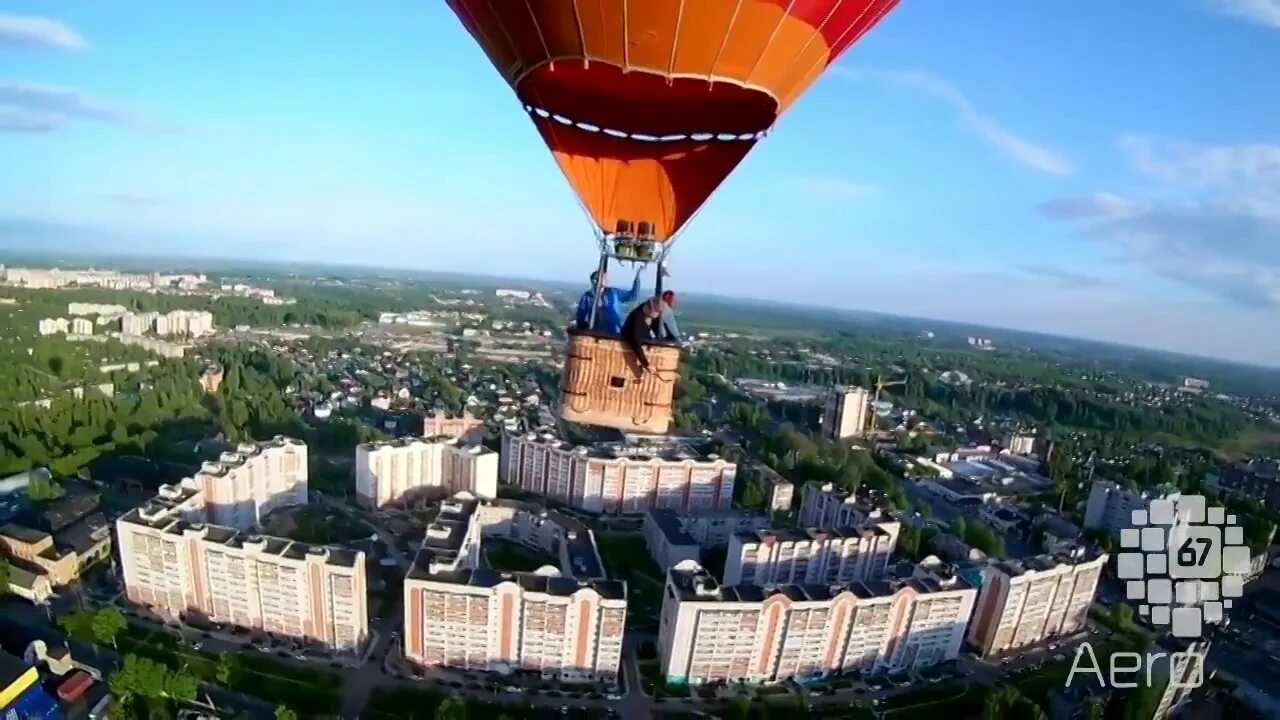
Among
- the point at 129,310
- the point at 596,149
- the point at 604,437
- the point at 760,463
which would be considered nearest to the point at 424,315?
the point at 129,310

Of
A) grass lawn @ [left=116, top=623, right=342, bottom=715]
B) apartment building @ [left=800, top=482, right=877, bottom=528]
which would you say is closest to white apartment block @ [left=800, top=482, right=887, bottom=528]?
apartment building @ [left=800, top=482, right=877, bottom=528]

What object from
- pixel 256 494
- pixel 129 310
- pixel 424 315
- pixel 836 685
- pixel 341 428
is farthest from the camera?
pixel 424 315

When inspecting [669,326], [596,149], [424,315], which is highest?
[596,149]

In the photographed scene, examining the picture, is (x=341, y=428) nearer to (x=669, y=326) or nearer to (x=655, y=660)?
(x=655, y=660)

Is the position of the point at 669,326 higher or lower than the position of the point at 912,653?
higher

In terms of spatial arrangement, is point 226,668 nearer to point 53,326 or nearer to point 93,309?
point 53,326

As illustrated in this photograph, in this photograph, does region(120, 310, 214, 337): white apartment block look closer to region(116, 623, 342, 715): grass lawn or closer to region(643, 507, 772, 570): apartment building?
region(116, 623, 342, 715): grass lawn

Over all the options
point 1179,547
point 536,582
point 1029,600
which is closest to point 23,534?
point 536,582
